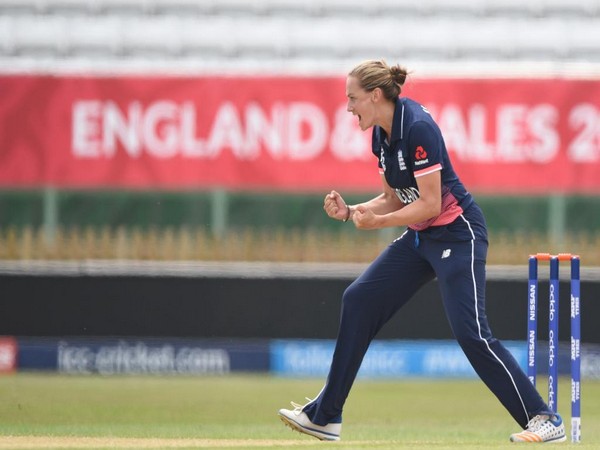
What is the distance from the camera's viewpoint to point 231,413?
839 centimetres

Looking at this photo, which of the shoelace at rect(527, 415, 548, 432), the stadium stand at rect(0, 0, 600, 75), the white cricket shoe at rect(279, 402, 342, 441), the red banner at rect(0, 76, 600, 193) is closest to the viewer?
the shoelace at rect(527, 415, 548, 432)

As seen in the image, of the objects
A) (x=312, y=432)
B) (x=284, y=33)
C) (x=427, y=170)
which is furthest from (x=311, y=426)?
(x=284, y=33)

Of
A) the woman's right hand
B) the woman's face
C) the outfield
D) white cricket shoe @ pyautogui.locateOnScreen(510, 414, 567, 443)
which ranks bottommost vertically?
the outfield

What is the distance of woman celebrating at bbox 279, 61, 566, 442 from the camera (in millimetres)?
5434

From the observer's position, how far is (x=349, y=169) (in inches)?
477

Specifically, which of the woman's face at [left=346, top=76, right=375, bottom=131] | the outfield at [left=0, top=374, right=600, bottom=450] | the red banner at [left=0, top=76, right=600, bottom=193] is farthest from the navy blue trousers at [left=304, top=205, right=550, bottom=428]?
the red banner at [left=0, top=76, right=600, bottom=193]

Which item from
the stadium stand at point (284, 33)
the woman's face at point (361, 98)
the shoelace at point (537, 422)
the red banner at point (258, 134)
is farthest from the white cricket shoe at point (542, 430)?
the stadium stand at point (284, 33)

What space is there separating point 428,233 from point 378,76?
74cm

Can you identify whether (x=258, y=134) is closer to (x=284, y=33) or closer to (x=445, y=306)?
(x=284, y=33)

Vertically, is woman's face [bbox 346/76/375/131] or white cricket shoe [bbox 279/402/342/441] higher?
woman's face [bbox 346/76/375/131]

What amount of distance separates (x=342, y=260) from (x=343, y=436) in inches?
193

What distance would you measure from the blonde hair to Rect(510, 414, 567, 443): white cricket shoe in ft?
5.16

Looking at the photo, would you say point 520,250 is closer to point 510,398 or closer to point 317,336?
point 317,336

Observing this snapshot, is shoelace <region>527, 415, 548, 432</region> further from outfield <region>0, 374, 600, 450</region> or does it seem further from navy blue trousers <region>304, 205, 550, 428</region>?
outfield <region>0, 374, 600, 450</region>
